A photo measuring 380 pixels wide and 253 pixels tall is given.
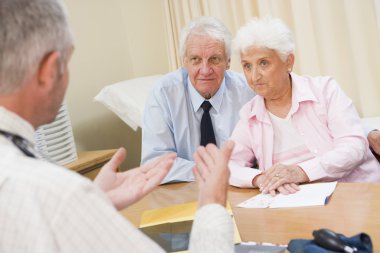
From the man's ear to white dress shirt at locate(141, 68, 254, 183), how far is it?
146 cm

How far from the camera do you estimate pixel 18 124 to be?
788mm

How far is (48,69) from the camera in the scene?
77cm

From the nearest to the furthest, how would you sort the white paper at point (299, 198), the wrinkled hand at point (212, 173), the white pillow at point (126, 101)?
the wrinkled hand at point (212, 173), the white paper at point (299, 198), the white pillow at point (126, 101)

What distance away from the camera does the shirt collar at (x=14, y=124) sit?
2.55ft

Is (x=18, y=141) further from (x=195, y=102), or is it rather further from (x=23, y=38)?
(x=195, y=102)

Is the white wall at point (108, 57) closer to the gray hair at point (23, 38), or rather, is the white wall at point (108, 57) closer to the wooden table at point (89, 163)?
the wooden table at point (89, 163)

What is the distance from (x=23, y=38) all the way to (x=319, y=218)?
91 centimetres

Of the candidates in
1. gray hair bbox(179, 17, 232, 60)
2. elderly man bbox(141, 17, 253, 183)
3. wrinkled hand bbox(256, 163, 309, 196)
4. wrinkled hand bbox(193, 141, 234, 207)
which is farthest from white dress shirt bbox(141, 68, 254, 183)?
wrinkled hand bbox(193, 141, 234, 207)

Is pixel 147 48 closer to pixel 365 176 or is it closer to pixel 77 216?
pixel 365 176

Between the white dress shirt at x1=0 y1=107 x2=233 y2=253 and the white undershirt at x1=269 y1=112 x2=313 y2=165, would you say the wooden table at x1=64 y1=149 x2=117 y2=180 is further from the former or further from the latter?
the white dress shirt at x1=0 y1=107 x2=233 y2=253

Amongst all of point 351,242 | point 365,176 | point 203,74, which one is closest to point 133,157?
point 203,74

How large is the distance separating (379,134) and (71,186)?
1.53m

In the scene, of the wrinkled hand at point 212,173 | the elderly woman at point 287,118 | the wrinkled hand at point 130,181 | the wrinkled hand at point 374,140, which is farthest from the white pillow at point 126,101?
the wrinkled hand at point 212,173

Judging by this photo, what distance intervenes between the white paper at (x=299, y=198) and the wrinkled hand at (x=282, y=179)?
0.02 meters
